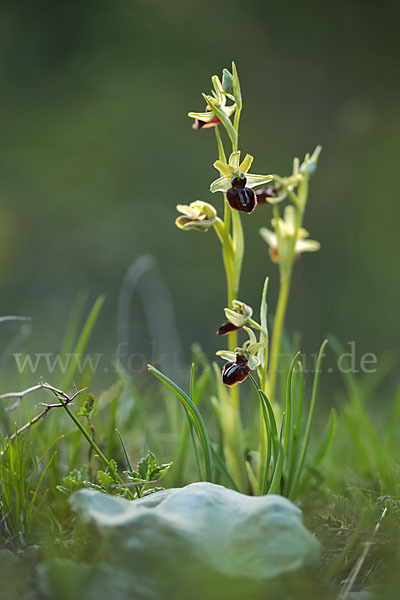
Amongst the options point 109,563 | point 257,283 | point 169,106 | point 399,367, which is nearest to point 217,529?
point 109,563

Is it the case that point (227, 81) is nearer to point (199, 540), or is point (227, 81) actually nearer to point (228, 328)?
point (228, 328)

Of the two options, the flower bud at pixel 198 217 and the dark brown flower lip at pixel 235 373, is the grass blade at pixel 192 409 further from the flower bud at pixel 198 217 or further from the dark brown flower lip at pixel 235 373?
the flower bud at pixel 198 217

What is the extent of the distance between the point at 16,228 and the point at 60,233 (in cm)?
51

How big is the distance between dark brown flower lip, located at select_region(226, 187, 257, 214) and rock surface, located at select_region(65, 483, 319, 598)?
70 centimetres

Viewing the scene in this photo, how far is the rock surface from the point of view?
91 centimetres

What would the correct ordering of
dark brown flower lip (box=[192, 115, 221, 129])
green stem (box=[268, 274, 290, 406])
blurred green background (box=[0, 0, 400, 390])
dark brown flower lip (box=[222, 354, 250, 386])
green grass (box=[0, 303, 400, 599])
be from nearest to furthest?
green grass (box=[0, 303, 400, 599]), dark brown flower lip (box=[222, 354, 250, 386]), dark brown flower lip (box=[192, 115, 221, 129]), green stem (box=[268, 274, 290, 406]), blurred green background (box=[0, 0, 400, 390])

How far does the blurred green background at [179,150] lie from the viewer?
555 cm

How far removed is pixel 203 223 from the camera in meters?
1.42

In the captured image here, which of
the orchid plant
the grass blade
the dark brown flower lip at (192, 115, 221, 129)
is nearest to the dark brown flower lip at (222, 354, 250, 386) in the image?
the orchid plant

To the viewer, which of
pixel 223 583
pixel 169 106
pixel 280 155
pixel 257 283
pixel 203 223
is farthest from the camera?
pixel 169 106

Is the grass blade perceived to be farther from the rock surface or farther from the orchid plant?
the rock surface

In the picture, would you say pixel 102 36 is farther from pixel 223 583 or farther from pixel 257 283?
pixel 223 583

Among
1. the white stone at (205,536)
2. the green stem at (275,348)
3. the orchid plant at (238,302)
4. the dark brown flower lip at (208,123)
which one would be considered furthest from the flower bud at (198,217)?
the white stone at (205,536)

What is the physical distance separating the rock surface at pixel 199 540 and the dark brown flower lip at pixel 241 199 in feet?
2.29
